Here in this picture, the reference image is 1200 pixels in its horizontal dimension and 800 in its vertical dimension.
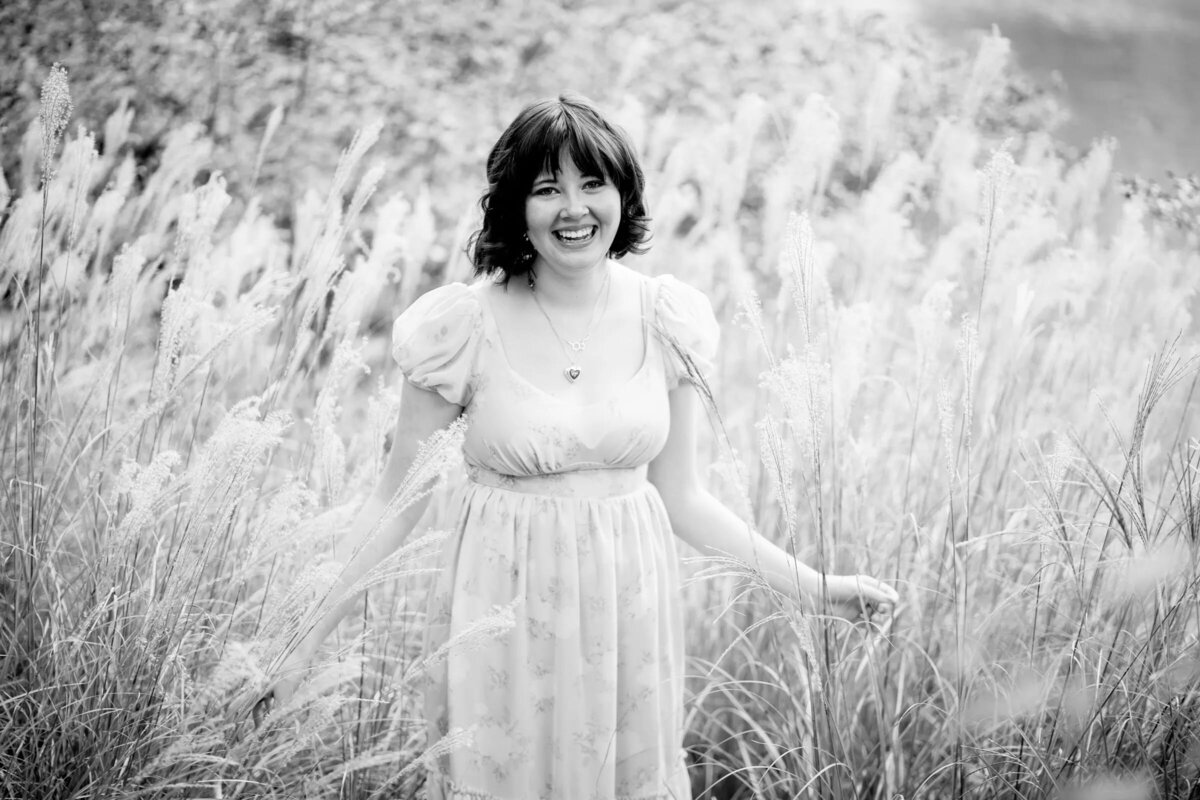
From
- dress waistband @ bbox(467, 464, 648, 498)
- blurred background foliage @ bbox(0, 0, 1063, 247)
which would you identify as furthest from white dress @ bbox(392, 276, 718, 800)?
blurred background foliage @ bbox(0, 0, 1063, 247)

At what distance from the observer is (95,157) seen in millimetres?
2086

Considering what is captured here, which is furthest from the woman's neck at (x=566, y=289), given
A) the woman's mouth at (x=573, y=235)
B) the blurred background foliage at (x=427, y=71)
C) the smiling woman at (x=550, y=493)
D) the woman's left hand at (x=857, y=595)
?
the blurred background foliage at (x=427, y=71)

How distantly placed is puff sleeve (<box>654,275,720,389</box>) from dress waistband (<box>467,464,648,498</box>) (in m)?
0.23

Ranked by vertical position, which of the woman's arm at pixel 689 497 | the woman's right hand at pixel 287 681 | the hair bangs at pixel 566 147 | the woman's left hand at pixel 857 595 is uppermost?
the hair bangs at pixel 566 147

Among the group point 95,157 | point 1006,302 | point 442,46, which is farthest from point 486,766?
point 442,46

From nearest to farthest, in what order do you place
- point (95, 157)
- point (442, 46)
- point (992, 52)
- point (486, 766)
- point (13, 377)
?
point (486, 766)
point (95, 157)
point (13, 377)
point (992, 52)
point (442, 46)

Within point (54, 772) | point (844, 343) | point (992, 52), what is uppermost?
point (992, 52)

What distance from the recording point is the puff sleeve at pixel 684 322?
1.97 m

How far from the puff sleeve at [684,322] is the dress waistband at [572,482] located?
0.76ft

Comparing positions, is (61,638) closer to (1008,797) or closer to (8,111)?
(1008,797)

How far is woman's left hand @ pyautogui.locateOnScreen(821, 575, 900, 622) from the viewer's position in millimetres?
1858

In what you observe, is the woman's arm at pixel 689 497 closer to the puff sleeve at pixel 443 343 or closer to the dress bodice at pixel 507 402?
the dress bodice at pixel 507 402

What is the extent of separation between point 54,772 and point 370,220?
3.96 metres

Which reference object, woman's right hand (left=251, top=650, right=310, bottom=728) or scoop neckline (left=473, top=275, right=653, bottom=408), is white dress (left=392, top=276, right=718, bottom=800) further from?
woman's right hand (left=251, top=650, right=310, bottom=728)
